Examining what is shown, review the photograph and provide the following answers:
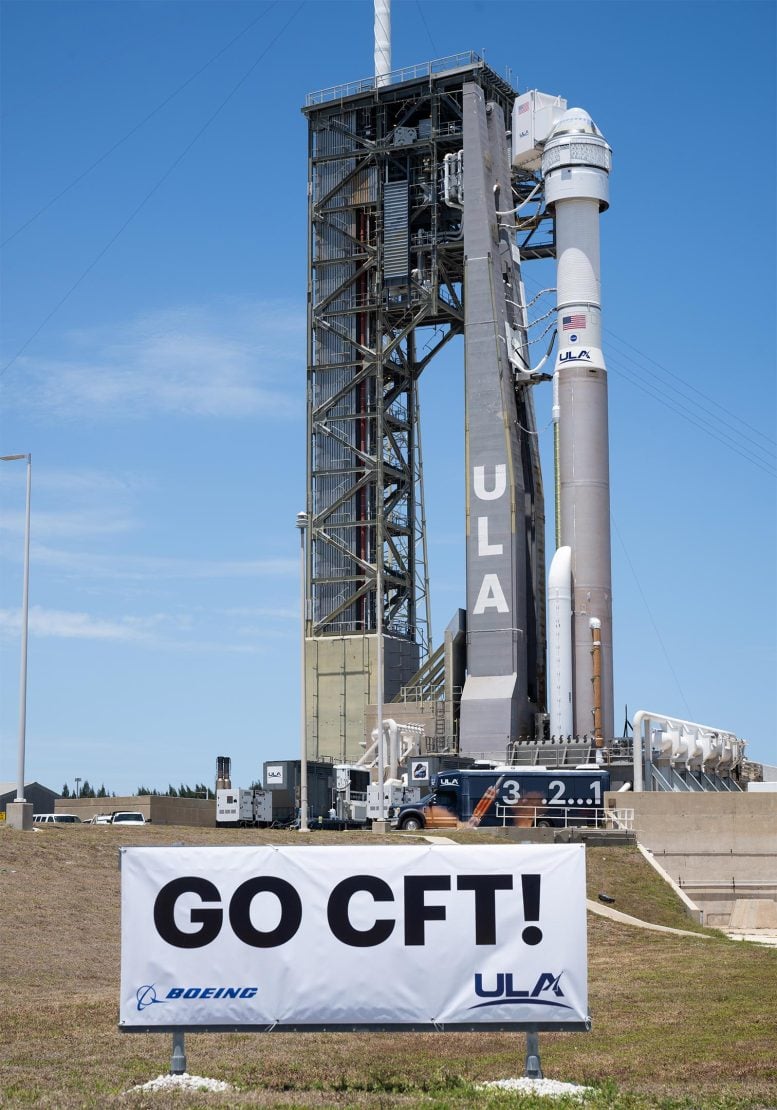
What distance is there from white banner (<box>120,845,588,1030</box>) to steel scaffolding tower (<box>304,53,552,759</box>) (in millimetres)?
68942

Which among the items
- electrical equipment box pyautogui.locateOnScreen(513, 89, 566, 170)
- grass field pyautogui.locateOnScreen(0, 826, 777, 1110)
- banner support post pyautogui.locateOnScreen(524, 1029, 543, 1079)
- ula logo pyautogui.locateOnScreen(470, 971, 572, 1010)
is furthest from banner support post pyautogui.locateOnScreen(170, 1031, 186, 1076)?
electrical equipment box pyautogui.locateOnScreen(513, 89, 566, 170)

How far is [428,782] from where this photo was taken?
2699 inches

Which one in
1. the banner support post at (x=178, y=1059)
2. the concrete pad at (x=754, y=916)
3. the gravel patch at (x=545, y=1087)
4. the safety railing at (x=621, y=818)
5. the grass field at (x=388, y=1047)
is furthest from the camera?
the safety railing at (x=621, y=818)

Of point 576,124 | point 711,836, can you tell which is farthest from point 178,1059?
point 576,124

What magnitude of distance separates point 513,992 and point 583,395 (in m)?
61.7

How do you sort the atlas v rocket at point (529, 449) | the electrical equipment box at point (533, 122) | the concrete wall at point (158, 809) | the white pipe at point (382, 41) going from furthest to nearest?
the white pipe at point (382, 41)
the electrical equipment box at point (533, 122)
the atlas v rocket at point (529, 449)
the concrete wall at point (158, 809)

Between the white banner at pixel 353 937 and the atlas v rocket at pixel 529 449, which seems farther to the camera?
the atlas v rocket at pixel 529 449

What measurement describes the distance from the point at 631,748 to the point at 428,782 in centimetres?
988

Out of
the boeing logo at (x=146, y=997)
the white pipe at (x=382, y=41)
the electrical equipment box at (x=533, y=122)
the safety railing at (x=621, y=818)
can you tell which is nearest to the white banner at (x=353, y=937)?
the boeing logo at (x=146, y=997)

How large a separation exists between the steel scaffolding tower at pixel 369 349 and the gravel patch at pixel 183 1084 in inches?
2723

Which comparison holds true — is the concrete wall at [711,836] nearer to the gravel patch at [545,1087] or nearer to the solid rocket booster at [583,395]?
the solid rocket booster at [583,395]

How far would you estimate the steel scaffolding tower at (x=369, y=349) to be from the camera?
85875mm

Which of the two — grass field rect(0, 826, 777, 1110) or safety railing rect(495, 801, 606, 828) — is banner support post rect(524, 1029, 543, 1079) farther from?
safety railing rect(495, 801, 606, 828)

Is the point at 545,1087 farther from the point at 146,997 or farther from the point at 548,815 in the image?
the point at 548,815
